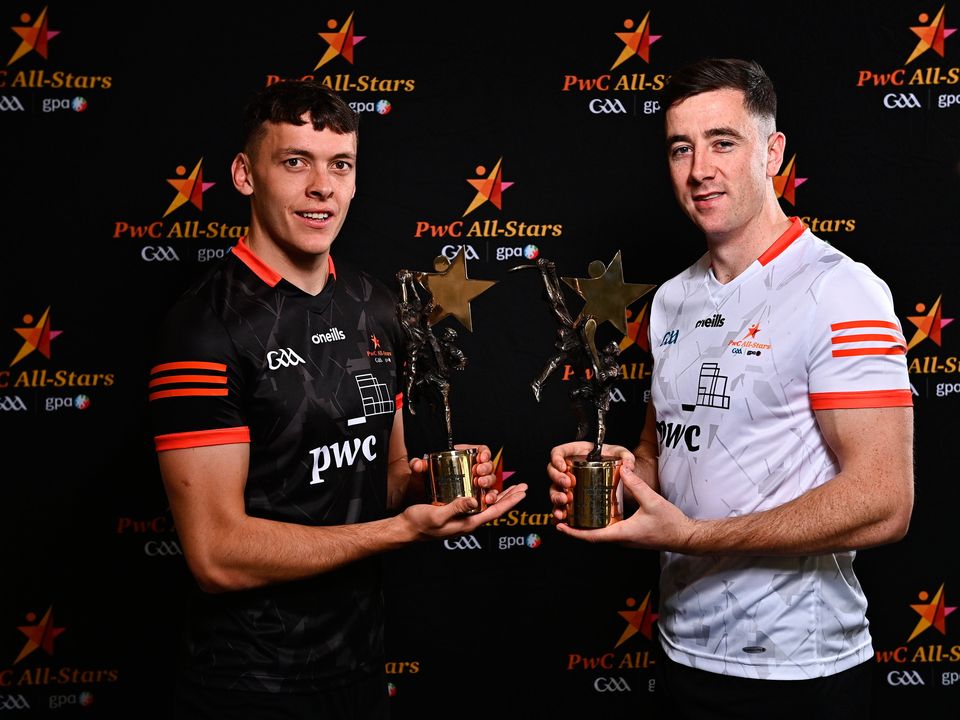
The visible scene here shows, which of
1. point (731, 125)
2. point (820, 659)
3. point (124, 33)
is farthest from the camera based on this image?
point (124, 33)

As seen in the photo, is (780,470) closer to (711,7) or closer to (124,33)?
(711,7)

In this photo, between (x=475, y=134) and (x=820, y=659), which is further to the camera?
(x=475, y=134)

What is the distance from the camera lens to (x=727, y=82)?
179cm

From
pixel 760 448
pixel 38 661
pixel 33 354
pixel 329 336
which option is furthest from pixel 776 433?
pixel 38 661

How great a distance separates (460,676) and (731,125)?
1947 mm

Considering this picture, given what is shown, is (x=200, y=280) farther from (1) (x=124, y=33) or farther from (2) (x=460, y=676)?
(2) (x=460, y=676)

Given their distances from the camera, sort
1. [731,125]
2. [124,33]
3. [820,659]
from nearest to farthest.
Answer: [820,659] → [731,125] → [124,33]

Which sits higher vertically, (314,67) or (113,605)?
(314,67)

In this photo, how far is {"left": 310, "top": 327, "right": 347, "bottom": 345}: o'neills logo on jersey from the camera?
1827 mm

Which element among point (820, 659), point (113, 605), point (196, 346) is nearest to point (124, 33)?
point (196, 346)

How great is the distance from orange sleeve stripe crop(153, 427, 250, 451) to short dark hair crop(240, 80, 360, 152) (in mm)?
626

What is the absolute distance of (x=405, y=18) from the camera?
9.27ft

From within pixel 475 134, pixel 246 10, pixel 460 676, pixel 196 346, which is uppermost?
pixel 246 10

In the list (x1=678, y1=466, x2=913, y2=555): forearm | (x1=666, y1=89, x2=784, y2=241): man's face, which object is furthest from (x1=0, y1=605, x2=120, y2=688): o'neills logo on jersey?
(x1=666, y1=89, x2=784, y2=241): man's face
